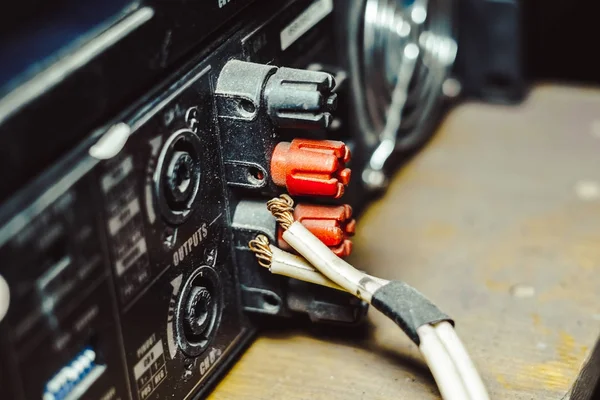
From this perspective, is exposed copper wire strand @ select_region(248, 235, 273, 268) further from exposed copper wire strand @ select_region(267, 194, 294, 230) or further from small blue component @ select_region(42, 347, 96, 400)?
small blue component @ select_region(42, 347, 96, 400)

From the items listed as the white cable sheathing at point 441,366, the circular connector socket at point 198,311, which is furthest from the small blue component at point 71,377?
the white cable sheathing at point 441,366

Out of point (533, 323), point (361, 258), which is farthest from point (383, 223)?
point (533, 323)

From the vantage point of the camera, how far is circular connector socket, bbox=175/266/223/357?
506mm

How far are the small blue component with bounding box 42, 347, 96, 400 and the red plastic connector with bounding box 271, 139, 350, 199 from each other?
14 cm

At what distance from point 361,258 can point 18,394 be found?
12.8 inches

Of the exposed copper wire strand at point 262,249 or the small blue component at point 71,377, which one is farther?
the exposed copper wire strand at point 262,249

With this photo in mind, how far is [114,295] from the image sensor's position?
0.44 metres

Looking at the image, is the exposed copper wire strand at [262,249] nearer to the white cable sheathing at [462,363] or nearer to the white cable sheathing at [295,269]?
the white cable sheathing at [295,269]

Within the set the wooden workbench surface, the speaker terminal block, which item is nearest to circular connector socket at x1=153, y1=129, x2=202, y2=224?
the speaker terminal block

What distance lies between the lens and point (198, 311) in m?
0.53

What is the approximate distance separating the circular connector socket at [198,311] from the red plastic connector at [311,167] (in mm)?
70

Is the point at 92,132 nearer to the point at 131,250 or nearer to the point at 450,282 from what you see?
the point at 131,250

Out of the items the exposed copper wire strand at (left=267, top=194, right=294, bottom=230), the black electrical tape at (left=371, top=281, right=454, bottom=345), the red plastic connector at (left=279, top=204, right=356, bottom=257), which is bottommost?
the black electrical tape at (left=371, top=281, right=454, bottom=345)

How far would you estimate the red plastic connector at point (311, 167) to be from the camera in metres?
0.50
